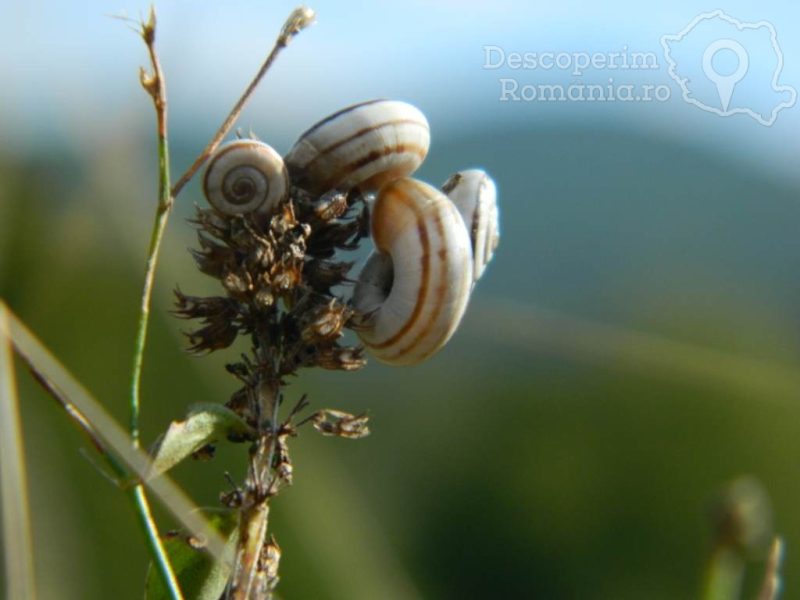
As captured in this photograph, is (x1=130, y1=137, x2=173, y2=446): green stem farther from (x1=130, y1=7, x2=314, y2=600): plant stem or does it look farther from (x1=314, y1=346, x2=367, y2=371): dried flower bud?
(x1=314, y1=346, x2=367, y2=371): dried flower bud

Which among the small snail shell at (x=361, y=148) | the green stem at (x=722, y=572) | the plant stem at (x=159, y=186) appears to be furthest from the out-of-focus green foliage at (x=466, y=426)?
the green stem at (x=722, y=572)

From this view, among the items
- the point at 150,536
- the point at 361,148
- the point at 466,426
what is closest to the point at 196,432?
the point at 150,536

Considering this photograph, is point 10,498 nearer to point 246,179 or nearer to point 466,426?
point 246,179

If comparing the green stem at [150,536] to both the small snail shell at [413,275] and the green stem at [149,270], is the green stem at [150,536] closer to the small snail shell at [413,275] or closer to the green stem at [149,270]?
the green stem at [149,270]

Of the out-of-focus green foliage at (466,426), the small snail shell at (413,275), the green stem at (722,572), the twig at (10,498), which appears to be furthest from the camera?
the out-of-focus green foliage at (466,426)

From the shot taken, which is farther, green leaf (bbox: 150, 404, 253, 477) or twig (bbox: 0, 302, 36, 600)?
green leaf (bbox: 150, 404, 253, 477)

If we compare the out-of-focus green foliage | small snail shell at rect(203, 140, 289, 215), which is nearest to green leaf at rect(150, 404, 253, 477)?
small snail shell at rect(203, 140, 289, 215)

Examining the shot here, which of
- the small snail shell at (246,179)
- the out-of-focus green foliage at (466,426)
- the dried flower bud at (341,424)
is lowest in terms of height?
the dried flower bud at (341,424)
